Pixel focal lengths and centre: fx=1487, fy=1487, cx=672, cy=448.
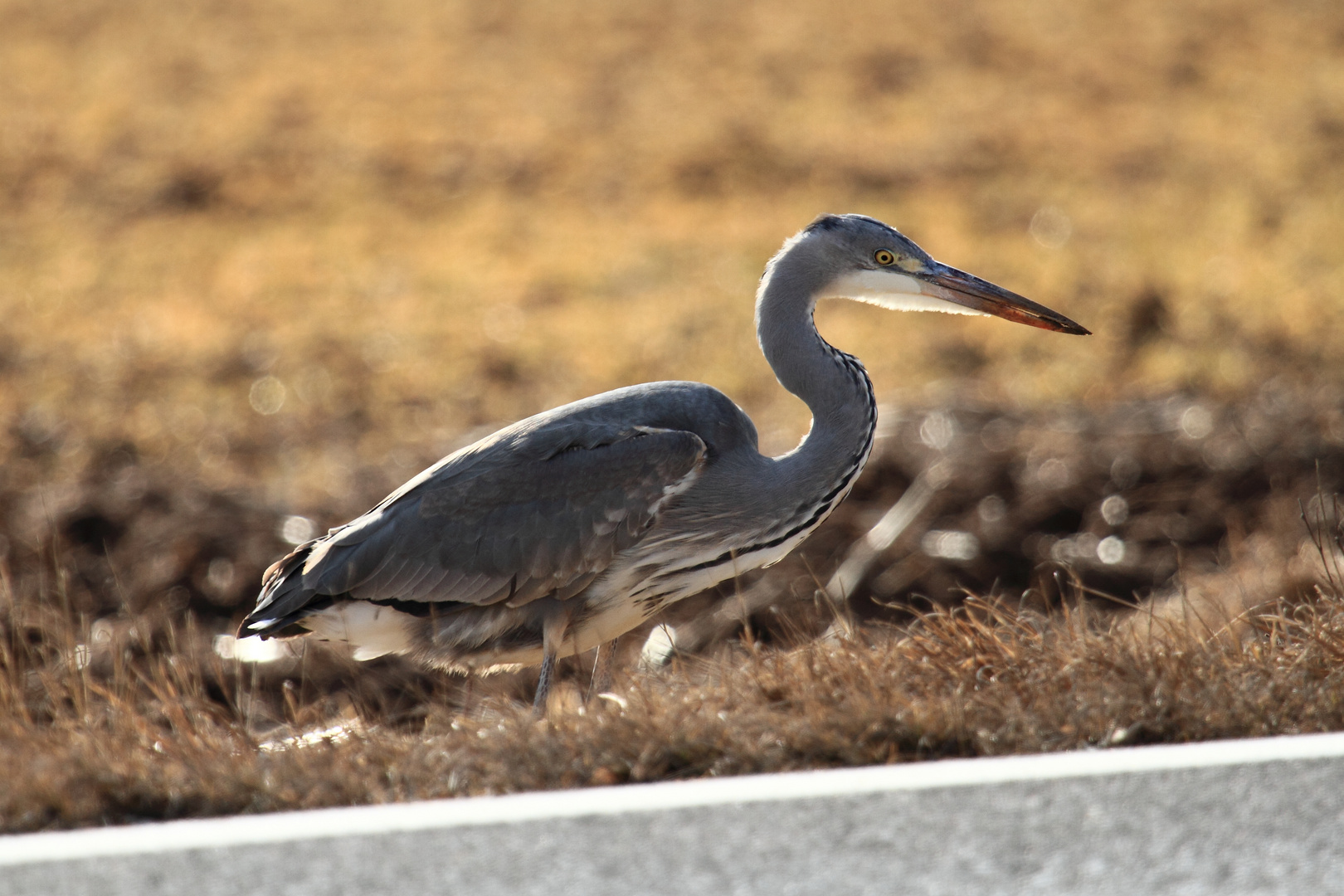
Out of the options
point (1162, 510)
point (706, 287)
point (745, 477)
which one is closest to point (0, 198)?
point (706, 287)

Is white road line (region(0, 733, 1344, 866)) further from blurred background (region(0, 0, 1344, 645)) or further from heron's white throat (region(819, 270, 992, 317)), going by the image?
blurred background (region(0, 0, 1344, 645))

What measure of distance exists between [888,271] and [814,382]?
1.58 ft

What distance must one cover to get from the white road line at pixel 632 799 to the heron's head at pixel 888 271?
2.27m

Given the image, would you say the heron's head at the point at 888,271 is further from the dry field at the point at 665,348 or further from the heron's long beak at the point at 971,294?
the dry field at the point at 665,348

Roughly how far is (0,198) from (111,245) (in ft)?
7.30

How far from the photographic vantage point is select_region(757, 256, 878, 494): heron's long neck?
4973 millimetres

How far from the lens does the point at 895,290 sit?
204 inches

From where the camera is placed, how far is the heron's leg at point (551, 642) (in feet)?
15.6

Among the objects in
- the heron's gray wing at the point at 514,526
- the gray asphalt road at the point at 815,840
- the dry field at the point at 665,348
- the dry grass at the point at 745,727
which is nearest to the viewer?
the gray asphalt road at the point at 815,840

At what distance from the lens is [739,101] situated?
19.8 m

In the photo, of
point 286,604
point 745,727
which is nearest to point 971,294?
point 745,727

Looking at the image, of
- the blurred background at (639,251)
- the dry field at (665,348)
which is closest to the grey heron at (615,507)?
the dry field at (665,348)

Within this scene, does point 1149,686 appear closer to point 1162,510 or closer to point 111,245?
point 1162,510

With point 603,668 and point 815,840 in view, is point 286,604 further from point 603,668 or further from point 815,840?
point 815,840
